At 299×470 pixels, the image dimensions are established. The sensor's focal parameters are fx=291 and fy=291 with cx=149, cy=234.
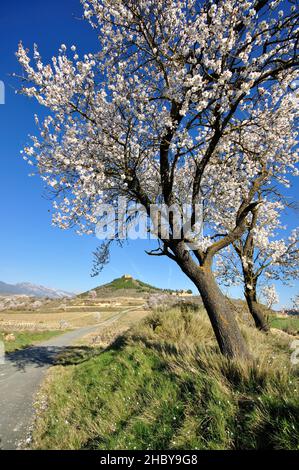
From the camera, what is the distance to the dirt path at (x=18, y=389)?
6805mm

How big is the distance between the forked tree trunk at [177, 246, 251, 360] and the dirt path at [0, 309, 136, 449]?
521 centimetres

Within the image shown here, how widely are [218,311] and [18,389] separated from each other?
7.55 metres

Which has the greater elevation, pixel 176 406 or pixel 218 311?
pixel 218 311

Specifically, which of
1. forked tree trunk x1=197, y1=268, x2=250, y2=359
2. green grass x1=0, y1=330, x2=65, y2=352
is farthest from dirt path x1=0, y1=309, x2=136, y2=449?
forked tree trunk x1=197, y1=268, x2=250, y2=359

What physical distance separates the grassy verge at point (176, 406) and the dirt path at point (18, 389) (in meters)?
0.45

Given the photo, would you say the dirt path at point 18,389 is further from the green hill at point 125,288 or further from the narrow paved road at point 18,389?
the green hill at point 125,288

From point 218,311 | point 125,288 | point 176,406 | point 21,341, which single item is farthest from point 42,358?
point 125,288

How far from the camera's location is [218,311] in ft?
26.0

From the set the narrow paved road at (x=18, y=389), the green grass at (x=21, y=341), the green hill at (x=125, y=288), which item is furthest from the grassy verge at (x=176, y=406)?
the green hill at (x=125, y=288)

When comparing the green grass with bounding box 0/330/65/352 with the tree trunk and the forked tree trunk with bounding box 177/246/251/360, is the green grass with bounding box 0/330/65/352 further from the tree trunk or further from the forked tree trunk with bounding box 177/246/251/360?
the forked tree trunk with bounding box 177/246/251/360

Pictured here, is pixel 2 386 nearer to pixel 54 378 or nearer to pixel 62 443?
pixel 54 378

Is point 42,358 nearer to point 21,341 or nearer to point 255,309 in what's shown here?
point 21,341

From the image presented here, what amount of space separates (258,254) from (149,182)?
7700 millimetres

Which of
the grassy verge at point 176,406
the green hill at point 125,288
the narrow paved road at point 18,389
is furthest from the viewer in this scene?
the green hill at point 125,288
